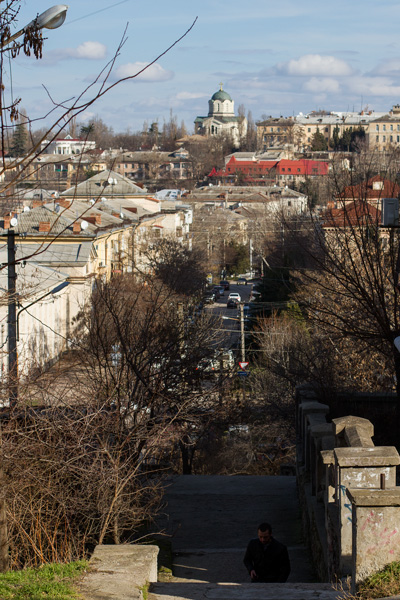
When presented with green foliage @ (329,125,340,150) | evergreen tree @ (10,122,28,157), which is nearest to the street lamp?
evergreen tree @ (10,122,28,157)

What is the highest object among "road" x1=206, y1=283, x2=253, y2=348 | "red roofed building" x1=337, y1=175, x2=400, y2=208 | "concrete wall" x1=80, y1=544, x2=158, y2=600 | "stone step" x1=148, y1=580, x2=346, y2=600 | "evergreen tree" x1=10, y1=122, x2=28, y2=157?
"evergreen tree" x1=10, y1=122, x2=28, y2=157

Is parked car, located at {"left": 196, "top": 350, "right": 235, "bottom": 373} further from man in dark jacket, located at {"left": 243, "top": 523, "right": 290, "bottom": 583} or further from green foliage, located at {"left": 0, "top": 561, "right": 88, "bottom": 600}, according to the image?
green foliage, located at {"left": 0, "top": 561, "right": 88, "bottom": 600}

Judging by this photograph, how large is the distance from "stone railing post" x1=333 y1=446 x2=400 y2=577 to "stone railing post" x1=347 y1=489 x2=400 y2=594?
1.54 feet

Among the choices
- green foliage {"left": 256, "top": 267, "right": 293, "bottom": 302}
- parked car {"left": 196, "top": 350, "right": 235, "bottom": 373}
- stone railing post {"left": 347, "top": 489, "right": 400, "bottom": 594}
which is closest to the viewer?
stone railing post {"left": 347, "top": 489, "right": 400, "bottom": 594}

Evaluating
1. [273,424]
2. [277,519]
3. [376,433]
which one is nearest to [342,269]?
[376,433]

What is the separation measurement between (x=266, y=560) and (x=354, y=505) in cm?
228

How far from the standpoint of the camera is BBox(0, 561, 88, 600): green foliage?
223 inches

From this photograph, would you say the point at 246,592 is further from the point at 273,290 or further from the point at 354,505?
the point at 273,290

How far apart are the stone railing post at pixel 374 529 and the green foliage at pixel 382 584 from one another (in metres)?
0.04

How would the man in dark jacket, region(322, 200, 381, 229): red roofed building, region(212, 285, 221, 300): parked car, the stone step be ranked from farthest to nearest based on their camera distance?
region(212, 285, 221, 300): parked car → region(322, 200, 381, 229): red roofed building → the man in dark jacket → the stone step

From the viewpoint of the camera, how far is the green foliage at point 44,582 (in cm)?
567

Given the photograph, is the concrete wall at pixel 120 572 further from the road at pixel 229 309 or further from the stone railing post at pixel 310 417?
the road at pixel 229 309

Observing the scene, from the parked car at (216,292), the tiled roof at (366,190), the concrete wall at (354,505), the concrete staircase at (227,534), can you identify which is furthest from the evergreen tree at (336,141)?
the concrete wall at (354,505)

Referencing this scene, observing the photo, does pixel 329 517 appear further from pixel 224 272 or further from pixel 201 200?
pixel 201 200
